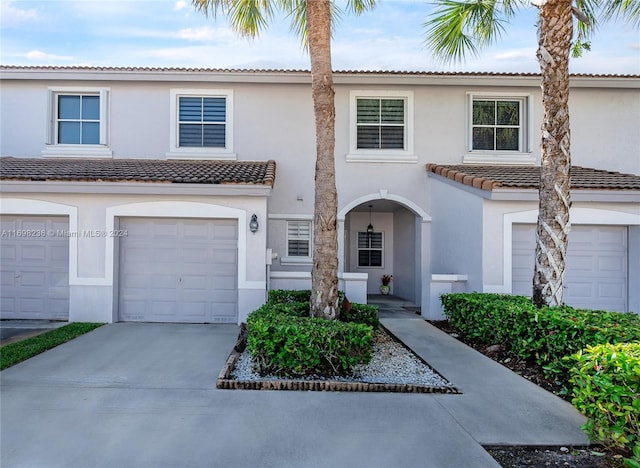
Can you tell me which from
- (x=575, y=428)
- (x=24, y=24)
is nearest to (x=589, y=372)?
(x=575, y=428)

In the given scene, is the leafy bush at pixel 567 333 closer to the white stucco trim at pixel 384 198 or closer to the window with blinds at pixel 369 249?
the white stucco trim at pixel 384 198

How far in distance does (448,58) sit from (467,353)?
22.9ft

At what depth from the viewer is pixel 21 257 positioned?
10141 mm

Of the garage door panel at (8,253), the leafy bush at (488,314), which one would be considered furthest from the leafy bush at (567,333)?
the garage door panel at (8,253)

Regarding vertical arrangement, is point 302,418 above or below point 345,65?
below

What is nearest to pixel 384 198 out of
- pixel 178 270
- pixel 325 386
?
pixel 178 270

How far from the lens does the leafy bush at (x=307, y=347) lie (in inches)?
227

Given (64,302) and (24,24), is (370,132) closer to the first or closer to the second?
(64,302)

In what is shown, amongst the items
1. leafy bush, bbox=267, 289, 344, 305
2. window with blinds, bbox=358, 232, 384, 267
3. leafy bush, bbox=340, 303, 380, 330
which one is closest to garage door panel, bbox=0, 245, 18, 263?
leafy bush, bbox=267, 289, 344, 305

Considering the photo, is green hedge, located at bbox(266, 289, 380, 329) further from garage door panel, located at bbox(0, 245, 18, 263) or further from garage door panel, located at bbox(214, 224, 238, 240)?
garage door panel, located at bbox(0, 245, 18, 263)

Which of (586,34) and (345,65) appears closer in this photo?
(586,34)

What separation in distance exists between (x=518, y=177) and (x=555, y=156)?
344cm

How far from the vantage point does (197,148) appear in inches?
488

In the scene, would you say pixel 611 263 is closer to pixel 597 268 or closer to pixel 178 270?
pixel 597 268
